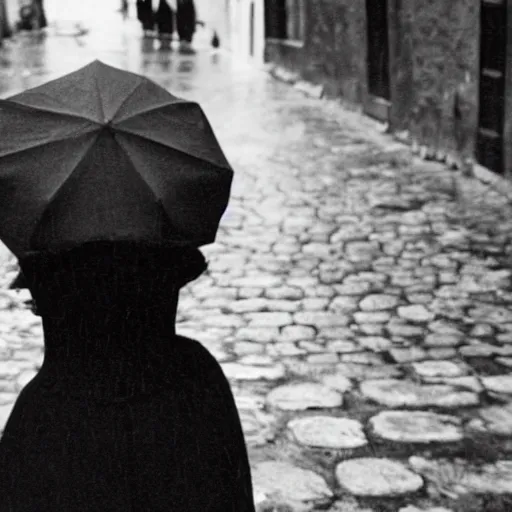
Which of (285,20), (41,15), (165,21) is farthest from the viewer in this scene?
(41,15)

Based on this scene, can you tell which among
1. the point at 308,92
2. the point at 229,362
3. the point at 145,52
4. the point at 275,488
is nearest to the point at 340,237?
the point at 229,362

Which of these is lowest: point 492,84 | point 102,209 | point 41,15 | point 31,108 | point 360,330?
point 360,330

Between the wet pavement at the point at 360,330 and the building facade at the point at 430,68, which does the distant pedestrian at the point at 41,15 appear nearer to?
the building facade at the point at 430,68

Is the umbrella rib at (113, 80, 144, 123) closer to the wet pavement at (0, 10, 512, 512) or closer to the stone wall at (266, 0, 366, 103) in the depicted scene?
the wet pavement at (0, 10, 512, 512)

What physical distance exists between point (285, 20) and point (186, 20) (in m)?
11.4

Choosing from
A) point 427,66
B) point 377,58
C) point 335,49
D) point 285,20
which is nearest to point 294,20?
point 285,20

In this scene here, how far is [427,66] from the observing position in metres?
11.8

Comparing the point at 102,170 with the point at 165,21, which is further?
the point at 165,21

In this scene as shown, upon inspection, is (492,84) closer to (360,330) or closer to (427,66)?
(427,66)

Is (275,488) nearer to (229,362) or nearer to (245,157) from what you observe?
(229,362)

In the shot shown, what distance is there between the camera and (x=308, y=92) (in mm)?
17922

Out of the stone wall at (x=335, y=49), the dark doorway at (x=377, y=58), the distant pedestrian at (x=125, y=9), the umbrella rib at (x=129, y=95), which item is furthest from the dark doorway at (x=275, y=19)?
the distant pedestrian at (x=125, y=9)

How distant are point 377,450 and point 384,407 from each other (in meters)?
0.48

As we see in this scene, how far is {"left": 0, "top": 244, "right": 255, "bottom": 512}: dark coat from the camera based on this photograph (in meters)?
1.78
